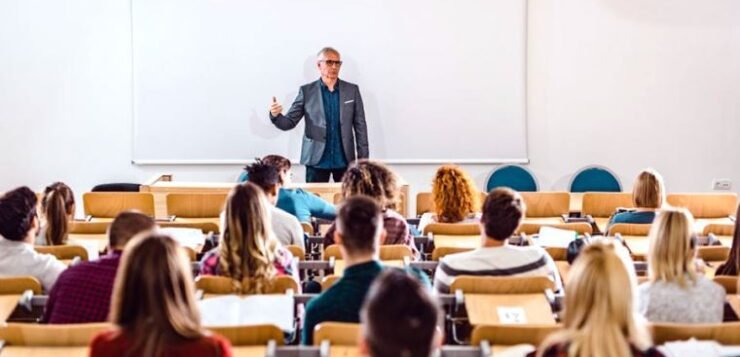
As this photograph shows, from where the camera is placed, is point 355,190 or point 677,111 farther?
point 677,111

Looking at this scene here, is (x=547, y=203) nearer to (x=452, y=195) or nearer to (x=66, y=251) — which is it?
(x=452, y=195)

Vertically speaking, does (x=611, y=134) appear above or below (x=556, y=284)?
above

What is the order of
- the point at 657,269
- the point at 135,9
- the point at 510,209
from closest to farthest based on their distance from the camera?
the point at 657,269 < the point at 510,209 < the point at 135,9

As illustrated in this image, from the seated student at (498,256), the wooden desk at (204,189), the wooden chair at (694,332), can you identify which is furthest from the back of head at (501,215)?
the wooden desk at (204,189)

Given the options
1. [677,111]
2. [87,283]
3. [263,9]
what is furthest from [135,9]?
[87,283]

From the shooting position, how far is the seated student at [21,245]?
16.3 ft

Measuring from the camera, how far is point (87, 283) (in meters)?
4.34

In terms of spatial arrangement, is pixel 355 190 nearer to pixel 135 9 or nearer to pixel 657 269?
pixel 657 269

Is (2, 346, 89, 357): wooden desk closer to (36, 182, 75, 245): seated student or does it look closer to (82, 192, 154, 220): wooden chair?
(36, 182, 75, 245): seated student

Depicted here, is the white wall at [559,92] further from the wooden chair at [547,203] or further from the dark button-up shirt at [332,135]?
the wooden chair at [547,203]

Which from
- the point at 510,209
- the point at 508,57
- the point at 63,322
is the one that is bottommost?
the point at 63,322

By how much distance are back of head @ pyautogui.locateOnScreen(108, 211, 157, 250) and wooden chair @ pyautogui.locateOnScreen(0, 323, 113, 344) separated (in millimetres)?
580

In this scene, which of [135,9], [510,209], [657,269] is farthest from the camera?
[135,9]

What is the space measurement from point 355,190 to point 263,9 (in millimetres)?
4127
